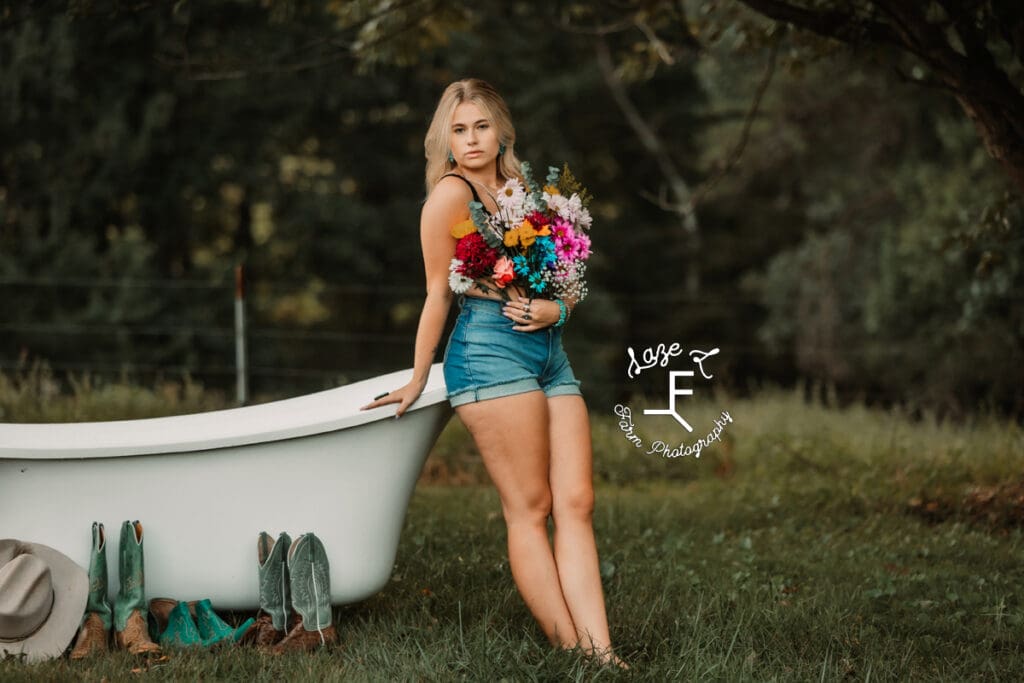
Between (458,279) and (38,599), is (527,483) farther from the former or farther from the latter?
(38,599)

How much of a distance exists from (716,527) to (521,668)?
2.66 metres

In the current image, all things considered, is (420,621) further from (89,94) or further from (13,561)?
(89,94)

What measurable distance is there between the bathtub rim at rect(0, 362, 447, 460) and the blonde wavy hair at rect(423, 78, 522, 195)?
2.26 ft

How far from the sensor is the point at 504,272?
3.08m

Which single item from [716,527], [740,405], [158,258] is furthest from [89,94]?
[716,527]

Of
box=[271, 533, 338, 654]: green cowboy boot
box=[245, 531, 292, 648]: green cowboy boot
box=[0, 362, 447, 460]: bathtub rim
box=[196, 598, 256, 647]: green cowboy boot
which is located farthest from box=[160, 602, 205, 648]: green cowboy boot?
box=[0, 362, 447, 460]: bathtub rim

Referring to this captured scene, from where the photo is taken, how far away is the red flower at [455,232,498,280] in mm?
3066

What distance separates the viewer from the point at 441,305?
3154mm

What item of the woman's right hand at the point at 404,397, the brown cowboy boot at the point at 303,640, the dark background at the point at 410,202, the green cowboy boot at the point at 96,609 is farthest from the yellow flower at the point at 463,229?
the dark background at the point at 410,202

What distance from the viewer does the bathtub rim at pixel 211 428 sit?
3369mm

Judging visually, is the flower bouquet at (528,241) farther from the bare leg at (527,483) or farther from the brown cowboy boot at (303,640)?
the brown cowboy boot at (303,640)

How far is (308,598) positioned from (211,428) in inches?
35.8

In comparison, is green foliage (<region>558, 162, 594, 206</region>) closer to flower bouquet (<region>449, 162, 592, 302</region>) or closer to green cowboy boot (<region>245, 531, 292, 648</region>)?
flower bouquet (<region>449, 162, 592, 302</region>)

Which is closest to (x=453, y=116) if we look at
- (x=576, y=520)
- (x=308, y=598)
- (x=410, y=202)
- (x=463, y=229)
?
(x=463, y=229)
